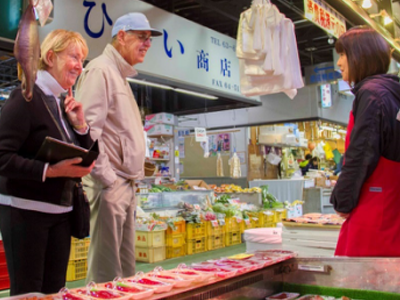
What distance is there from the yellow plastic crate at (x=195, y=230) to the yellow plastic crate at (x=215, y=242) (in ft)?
0.63

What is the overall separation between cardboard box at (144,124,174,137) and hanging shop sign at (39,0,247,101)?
363 cm

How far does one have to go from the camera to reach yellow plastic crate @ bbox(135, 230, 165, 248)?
18.9ft

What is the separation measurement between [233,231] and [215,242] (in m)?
0.58

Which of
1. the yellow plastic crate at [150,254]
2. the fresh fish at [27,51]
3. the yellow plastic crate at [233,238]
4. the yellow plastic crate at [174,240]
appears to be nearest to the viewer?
the fresh fish at [27,51]

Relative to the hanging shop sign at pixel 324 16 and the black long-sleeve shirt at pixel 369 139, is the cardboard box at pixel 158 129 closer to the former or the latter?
the hanging shop sign at pixel 324 16

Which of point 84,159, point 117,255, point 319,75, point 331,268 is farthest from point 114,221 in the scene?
point 319,75

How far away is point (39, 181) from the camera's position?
1.76 meters

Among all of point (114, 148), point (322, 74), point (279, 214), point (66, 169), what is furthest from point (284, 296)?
point (322, 74)

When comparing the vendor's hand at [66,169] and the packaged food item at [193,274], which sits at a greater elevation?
the vendor's hand at [66,169]

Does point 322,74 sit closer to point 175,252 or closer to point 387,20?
point 387,20

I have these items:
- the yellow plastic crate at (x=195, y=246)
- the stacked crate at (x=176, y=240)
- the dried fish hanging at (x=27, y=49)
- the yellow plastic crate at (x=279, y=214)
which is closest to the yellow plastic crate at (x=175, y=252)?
the stacked crate at (x=176, y=240)

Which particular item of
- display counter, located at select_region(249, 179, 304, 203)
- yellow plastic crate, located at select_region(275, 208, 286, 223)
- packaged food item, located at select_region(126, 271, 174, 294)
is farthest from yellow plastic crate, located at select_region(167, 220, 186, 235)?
display counter, located at select_region(249, 179, 304, 203)

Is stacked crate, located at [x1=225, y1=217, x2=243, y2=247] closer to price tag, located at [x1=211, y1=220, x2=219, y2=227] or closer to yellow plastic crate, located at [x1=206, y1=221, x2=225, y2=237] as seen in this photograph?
yellow plastic crate, located at [x1=206, y1=221, x2=225, y2=237]

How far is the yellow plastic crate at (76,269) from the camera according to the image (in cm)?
473
